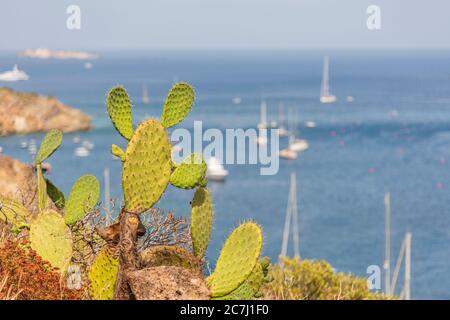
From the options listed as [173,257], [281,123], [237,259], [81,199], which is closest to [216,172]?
[281,123]

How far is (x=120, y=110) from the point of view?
210 inches

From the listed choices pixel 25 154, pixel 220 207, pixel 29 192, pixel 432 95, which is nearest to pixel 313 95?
pixel 432 95

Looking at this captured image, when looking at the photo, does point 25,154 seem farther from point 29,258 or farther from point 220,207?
point 29,258

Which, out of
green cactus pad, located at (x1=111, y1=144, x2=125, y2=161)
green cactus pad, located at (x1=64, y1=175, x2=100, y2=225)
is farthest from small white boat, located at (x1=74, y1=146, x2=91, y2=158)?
green cactus pad, located at (x1=111, y1=144, x2=125, y2=161)

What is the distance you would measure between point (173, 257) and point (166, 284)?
0.75m

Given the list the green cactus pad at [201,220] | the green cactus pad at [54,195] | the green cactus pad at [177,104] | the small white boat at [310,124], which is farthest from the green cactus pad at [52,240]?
the small white boat at [310,124]

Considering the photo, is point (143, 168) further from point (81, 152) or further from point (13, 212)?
point (81, 152)

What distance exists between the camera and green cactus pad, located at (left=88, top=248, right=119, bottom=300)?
215 inches

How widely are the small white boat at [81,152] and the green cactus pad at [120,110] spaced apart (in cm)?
7050

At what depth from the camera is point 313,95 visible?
131 metres

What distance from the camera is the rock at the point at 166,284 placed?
486cm

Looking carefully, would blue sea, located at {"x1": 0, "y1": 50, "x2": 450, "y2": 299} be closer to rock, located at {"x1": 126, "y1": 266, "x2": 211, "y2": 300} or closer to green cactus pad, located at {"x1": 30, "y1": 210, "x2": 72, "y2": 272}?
green cactus pad, located at {"x1": 30, "y1": 210, "x2": 72, "y2": 272}

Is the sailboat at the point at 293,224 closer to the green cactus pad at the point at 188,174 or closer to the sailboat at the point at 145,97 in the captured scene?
the green cactus pad at the point at 188,174

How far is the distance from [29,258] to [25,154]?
48.0 metres
